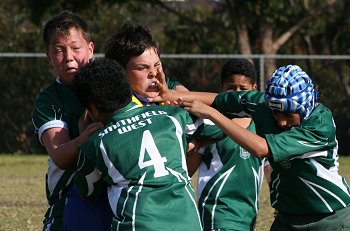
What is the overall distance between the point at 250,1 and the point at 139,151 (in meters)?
19.3

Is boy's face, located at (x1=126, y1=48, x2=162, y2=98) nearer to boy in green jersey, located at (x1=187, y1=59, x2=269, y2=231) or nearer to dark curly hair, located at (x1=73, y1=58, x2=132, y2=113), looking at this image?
dark curly hair, located at (x1=73, y1=58, x2=132, y2=113)

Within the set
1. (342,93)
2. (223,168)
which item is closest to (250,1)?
(342,93)

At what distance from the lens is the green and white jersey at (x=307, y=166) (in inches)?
186

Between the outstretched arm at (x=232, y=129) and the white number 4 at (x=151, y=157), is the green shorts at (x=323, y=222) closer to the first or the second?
the outstretched arm at (x=232, y=129)

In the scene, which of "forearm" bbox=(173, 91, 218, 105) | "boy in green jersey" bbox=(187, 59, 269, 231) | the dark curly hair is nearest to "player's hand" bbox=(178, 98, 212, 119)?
"forearm" bbox=(173, 91, 218, 105)

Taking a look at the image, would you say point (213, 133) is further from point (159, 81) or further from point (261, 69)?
point (261, 69)

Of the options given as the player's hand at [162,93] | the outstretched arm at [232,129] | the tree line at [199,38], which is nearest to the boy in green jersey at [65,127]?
the player's hand at [162,93]

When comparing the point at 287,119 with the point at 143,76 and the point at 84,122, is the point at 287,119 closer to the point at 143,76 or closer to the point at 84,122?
the point at 143,76

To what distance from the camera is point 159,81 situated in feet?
14.4

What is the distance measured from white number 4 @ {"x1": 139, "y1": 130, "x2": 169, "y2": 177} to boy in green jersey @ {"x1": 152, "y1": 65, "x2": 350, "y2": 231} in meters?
0.68

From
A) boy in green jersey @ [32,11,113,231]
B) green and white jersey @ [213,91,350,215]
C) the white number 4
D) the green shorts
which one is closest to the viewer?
the white number 4

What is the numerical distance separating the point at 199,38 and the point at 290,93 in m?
23.3

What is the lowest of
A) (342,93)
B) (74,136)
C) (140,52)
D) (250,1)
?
(342,93)

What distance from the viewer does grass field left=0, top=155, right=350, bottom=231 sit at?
365 inches
